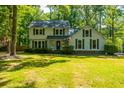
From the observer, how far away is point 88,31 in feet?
156

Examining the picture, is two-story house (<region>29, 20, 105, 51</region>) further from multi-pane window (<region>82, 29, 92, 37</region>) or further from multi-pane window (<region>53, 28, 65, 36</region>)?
multi-pane window (<region>82, 29, 92, 37</region>)

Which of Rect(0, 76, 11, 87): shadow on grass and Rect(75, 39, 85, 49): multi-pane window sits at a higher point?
Rect(75, 39, 85, 49): multi-pane window

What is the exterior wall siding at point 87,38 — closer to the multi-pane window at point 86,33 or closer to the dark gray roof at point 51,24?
the multi-pane window at point 86,33

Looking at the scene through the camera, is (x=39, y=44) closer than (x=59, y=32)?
No

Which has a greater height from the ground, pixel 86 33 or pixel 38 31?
pixel 38 31

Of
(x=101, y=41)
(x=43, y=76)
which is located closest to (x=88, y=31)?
(x=101, y=41)

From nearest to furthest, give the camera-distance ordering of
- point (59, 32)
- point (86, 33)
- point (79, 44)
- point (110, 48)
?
point (110, 48) < point (79, 44) < point (86, 33) < point (59, 32)

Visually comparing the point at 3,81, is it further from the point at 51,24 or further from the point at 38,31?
the point at 51,24

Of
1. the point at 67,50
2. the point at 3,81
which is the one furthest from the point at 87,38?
the point at 3,81

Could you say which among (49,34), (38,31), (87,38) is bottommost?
(87,38)

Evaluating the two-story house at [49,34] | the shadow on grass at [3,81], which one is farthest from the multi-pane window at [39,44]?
the shadow on grass at [3,81]

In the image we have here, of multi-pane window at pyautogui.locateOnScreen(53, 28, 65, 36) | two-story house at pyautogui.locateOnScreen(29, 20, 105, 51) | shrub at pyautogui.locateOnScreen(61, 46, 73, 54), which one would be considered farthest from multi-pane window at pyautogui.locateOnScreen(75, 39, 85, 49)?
multi-pane window at pyautogui.locateOnScreen(53, 28, 65, 36)

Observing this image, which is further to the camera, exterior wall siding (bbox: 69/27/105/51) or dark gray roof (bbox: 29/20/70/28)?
dark gray roof (bbox: 29/20/70/28)
